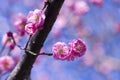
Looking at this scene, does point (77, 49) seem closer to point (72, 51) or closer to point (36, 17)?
point (72, 51)

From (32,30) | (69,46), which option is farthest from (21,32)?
(32,30)

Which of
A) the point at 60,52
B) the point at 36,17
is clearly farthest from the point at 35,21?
the point at 60,52

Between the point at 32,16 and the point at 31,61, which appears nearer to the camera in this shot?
the point at 31,61

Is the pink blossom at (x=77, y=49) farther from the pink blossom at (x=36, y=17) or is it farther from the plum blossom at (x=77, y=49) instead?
the pink blossom at (x=36, y=17)

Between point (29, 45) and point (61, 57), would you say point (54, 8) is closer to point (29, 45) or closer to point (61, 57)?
point (29, 45)

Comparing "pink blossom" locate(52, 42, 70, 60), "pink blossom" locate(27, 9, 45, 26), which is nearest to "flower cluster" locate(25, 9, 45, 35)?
"pink blossom" locate(27, 9, 45, 26)

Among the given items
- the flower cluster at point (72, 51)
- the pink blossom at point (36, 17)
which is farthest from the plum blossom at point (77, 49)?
the pink blossom at point (36, 17)

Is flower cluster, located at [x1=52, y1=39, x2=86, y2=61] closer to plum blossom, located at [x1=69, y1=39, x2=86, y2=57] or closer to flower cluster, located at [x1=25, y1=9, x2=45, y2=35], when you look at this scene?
plum blossom, located at [x1=69, y1=39, x2=86, y2=57]

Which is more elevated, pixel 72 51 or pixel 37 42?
pixel 72 51
